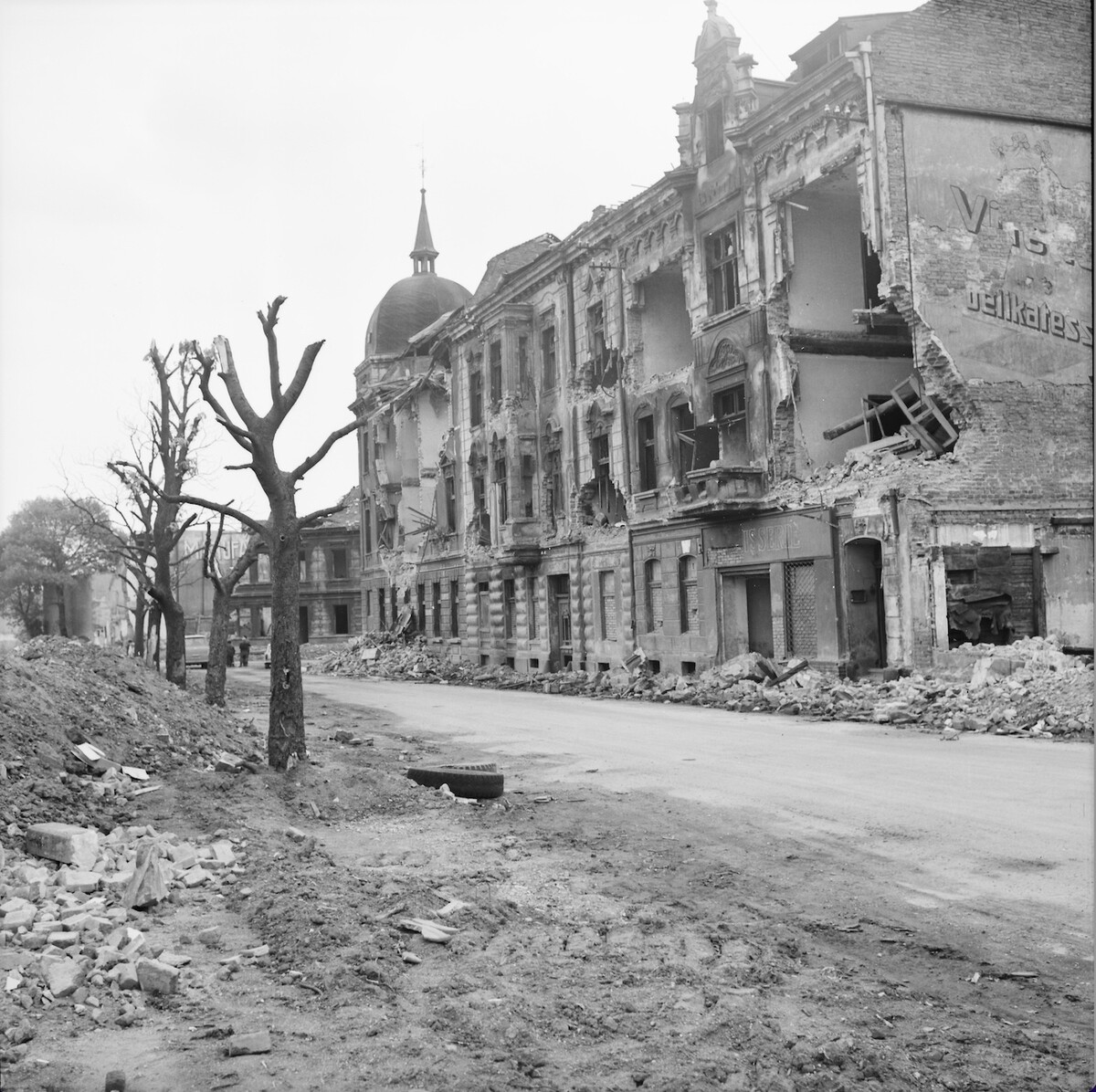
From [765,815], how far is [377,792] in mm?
4058

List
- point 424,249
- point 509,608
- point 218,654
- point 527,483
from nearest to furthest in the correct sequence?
point 218,654 → point 527,483 → point 509,608 → point 424,249

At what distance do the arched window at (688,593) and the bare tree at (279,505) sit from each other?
52.3 feet

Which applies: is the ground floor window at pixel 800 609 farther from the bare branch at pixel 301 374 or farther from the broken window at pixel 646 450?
the bare branch at pixel 301 374

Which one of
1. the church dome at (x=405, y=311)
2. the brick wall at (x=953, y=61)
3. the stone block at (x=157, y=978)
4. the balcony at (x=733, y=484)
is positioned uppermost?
the church dome at (x=405, y=311)

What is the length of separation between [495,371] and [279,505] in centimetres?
2638

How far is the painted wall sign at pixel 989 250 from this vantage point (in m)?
20.3

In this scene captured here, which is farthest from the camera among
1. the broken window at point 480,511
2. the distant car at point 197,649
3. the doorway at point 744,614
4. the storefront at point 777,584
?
the distant car at point 197,649

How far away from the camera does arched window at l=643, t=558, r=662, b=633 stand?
2966cm

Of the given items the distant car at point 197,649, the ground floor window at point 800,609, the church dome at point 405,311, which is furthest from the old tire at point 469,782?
the church dome at point 405,311

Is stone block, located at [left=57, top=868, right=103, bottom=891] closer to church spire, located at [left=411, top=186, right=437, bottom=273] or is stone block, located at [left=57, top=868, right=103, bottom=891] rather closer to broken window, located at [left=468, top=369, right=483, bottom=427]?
broken window, located at [left=468, top=369, right=483, bottom=427]

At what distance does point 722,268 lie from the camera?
2727 centimetres

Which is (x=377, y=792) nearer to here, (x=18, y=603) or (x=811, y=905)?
(x=811, y=905)

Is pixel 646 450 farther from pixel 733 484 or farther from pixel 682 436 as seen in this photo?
pixel 733 484

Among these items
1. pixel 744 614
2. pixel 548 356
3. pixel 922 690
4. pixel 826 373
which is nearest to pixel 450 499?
pixel 548 356
